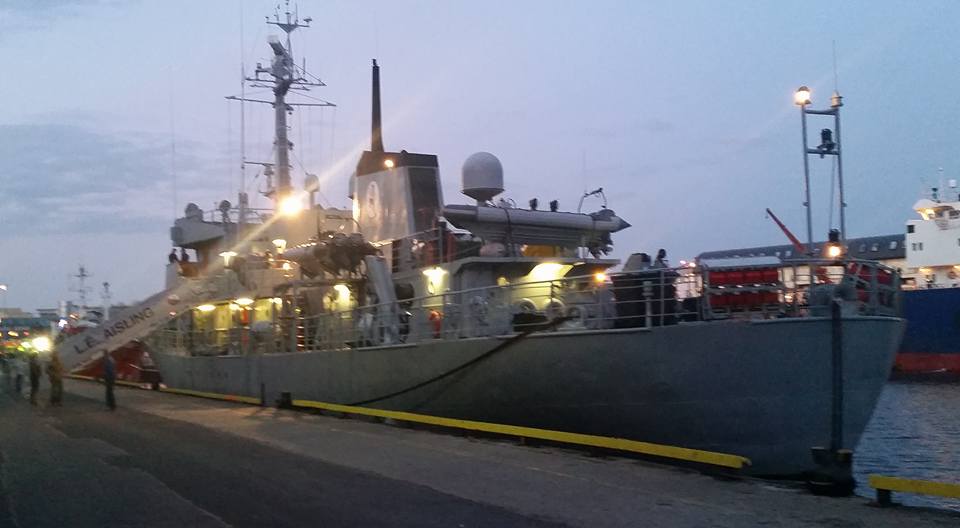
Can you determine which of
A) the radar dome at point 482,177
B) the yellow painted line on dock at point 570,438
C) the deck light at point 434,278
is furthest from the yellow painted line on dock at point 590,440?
the radar dome at point 482,177

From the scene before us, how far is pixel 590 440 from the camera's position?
1219 centimetres

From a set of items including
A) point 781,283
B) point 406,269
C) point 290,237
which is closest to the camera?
point 781,283

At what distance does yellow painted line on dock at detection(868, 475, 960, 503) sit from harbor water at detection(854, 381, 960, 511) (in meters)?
2.21

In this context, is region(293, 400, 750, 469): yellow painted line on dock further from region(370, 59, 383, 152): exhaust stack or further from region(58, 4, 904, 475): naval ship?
region(370, 59, 383, 152): exhaust stack

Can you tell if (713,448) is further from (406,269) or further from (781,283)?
(406,269)

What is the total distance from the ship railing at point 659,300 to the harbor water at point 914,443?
270cm

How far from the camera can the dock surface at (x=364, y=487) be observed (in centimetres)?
827

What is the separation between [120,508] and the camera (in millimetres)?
8766

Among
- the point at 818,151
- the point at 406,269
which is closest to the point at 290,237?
the point at 406,269

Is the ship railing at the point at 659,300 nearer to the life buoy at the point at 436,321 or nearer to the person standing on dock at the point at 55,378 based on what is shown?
the life buoy at the point at 436,321

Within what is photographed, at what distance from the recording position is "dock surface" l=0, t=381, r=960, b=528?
8.27 meters

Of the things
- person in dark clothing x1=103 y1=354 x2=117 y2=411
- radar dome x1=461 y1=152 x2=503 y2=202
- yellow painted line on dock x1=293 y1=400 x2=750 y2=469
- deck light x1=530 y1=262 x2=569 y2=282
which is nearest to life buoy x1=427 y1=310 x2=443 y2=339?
yellow painted line on dock x1=293 y1=400 x2=750 y2=469

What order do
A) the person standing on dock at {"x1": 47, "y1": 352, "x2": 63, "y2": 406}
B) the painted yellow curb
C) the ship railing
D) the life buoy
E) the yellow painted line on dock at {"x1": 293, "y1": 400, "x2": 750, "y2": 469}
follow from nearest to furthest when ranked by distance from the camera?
the painted yellow curb, the yellow painted line on dock at {"x1": 293, "y1": 400, "x2": 750, "y2": 469}, the ship railing, the life buoy, the person standing on dock at {"x1": 47, "y1": 352, "x2": 63, "y2": 406}

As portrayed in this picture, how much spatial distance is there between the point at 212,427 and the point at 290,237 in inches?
464
